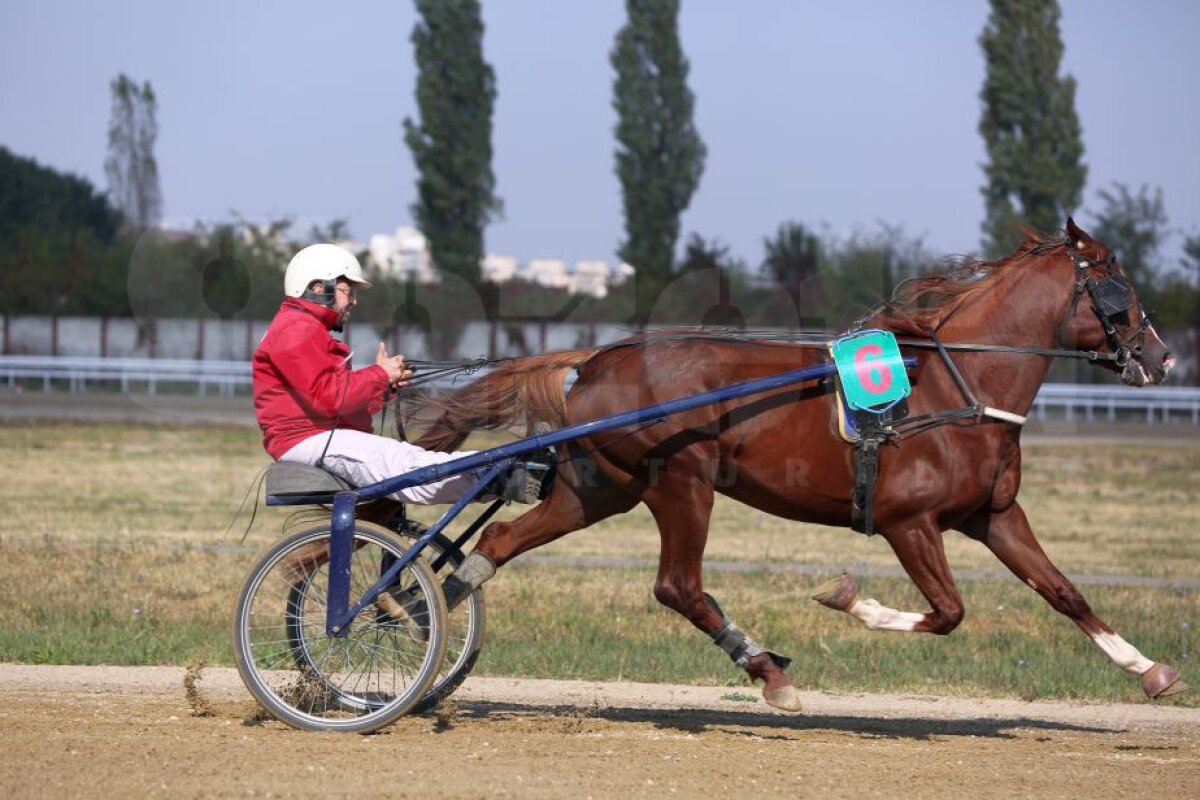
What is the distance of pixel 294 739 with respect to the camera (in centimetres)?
673

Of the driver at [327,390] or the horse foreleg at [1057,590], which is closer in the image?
the driver at [327,390]

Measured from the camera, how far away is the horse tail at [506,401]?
25.5 ft

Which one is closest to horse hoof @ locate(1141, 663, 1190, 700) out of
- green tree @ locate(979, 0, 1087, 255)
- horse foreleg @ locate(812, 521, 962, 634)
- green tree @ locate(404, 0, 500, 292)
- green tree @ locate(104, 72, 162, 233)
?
horse foreleg @ locate(812, 521, 962, 634)

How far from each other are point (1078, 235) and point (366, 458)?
3.45 metres

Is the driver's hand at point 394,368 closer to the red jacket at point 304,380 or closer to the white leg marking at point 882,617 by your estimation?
the red jacket at point 304,380

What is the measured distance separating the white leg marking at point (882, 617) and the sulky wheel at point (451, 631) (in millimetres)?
1679

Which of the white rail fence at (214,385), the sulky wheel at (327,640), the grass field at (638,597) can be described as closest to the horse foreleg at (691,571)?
the sulky wheel at (327,640)

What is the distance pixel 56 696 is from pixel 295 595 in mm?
1504

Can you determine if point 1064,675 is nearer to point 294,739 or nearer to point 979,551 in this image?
point 294,739

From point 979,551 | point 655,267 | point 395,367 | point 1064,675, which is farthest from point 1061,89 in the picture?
point 395,367

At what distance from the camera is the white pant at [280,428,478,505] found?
23.4 ft

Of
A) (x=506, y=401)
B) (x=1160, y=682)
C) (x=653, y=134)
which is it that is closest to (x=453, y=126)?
(x=653, y=134)

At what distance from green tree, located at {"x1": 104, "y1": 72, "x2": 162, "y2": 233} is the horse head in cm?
5773

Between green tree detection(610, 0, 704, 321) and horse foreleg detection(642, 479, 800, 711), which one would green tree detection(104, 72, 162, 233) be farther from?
horse foreleg detection(642, 479, 800, 711)
